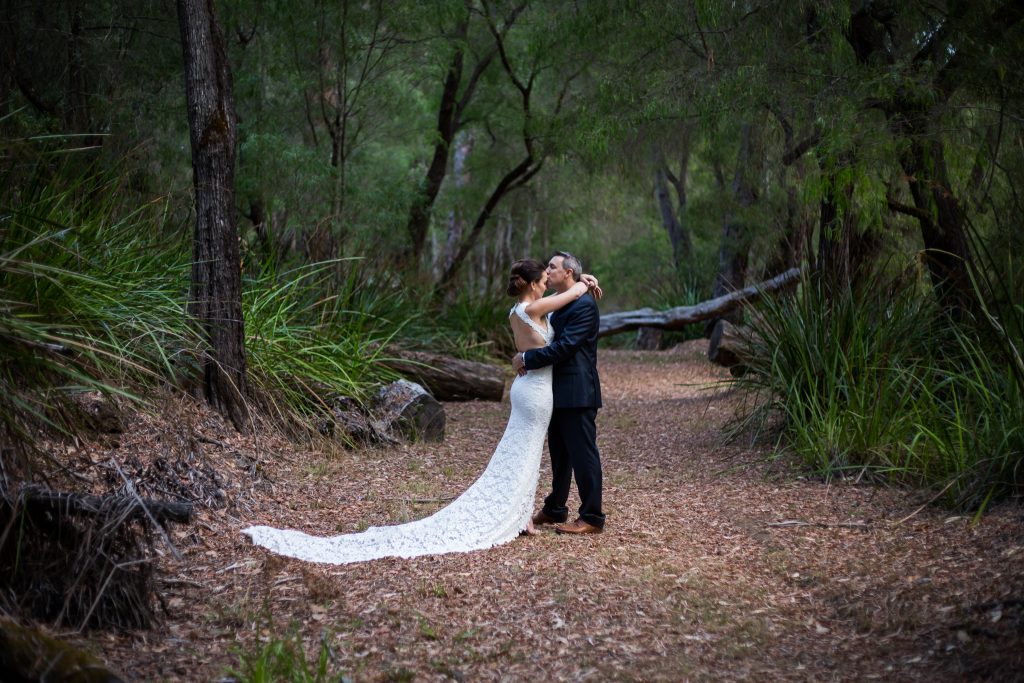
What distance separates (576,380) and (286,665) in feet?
7.86

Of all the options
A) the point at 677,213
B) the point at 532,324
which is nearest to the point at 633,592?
the point at 532,324

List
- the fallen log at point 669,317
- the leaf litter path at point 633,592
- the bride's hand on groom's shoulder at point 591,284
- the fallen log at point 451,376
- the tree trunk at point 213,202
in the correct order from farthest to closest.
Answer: the fallen log at point 669,317 → the fallen log at point 451,376 → the tree trunk at point 213,202 → the bride's hand on groom's shoulder at point 591,284 → the leaf litter path at point 633,592

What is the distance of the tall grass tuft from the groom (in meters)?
1.95

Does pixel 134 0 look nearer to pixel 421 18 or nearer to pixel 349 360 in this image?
pixel 421 18

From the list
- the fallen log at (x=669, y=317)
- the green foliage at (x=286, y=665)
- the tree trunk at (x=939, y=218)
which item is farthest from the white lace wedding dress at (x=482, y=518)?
the fallen log at (x=669, y=317)

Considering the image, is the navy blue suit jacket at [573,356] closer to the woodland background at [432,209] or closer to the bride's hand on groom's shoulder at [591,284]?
the bride's hand on groom's shoulder at [591,284]

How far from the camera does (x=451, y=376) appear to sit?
9930 millimetres

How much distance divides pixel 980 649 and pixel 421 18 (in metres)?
10.4

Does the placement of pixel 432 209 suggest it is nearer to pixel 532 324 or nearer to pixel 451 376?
pixel 451 376

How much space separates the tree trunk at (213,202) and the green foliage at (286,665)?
3152 mm

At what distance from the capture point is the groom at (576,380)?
202 inches

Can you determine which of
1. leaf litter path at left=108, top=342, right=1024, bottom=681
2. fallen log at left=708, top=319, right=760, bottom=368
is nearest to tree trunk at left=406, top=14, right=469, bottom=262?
fallen log at left=708, top=319, right=760, bottom=368

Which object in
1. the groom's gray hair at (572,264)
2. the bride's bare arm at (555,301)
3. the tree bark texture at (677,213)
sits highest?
the tree bark texture at (677,213)

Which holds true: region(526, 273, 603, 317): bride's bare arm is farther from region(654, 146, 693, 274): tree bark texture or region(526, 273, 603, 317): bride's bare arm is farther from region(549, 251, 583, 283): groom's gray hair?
region(654, 146, 693, 274): tree bark texture
